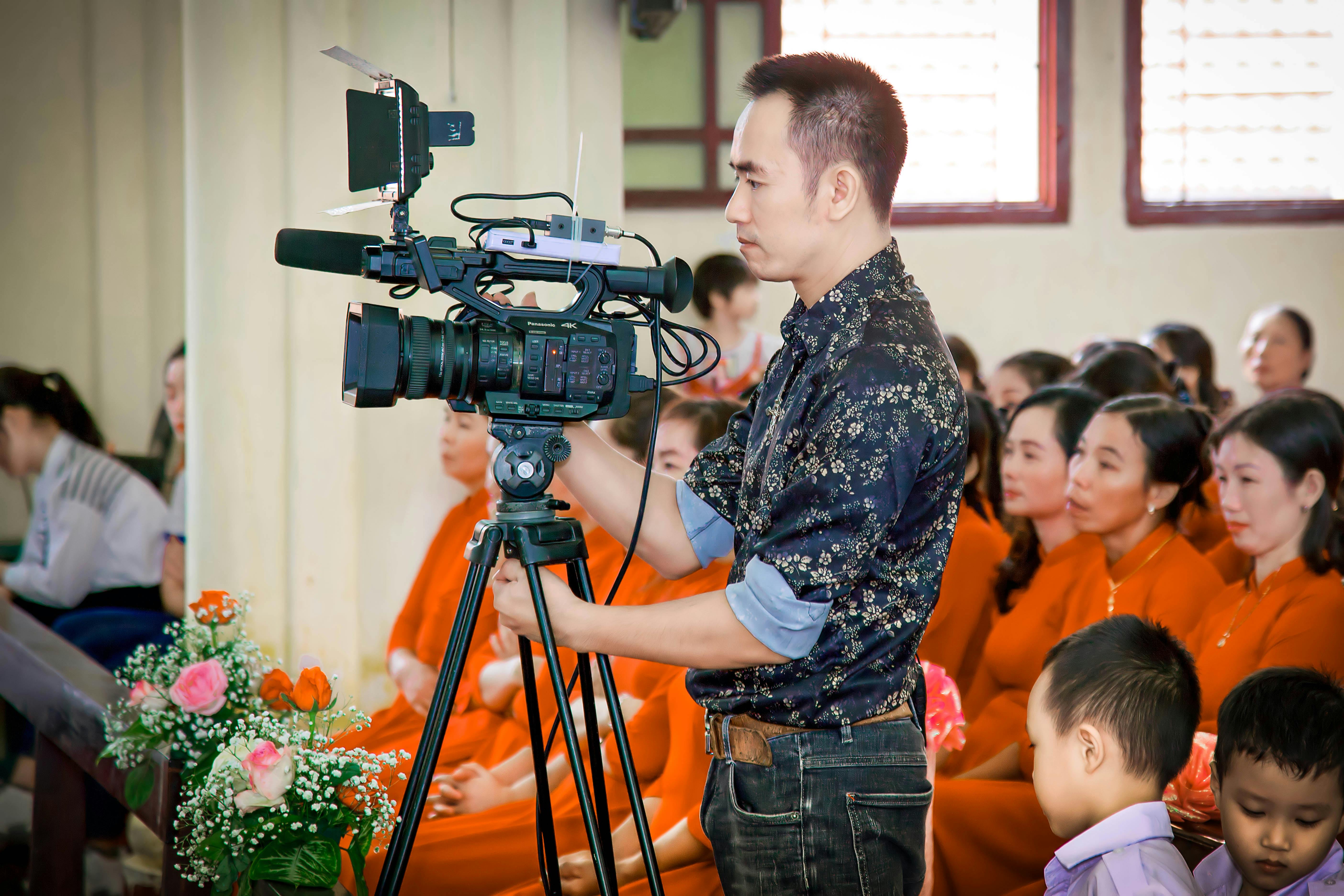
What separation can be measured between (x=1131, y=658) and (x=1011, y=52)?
4.89 m

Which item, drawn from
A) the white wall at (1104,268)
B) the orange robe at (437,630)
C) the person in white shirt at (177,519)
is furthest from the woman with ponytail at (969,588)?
the white wall at (1104,268)

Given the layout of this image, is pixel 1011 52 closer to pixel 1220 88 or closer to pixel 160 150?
pixel 1220 88

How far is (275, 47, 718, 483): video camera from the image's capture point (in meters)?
1.20

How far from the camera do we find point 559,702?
3.99 feet

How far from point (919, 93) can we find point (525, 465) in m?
4.97

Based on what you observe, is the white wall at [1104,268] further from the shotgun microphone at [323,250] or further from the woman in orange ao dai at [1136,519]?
the shotgun microphone at [323,250]

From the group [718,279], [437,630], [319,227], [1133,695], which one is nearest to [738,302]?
[718,279]

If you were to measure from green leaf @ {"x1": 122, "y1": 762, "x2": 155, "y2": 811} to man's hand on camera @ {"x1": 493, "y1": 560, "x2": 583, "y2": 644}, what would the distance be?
1.01m

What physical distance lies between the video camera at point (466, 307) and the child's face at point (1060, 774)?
639mm

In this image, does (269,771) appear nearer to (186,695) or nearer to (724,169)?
(186,695)

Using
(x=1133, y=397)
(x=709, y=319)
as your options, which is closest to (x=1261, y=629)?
(x=1133, y=397)

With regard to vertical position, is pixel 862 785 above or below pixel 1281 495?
below

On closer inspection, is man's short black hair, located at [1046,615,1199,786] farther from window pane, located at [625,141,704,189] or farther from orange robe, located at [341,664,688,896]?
window pane, located at [625,141,704,189]

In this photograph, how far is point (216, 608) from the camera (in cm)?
208
